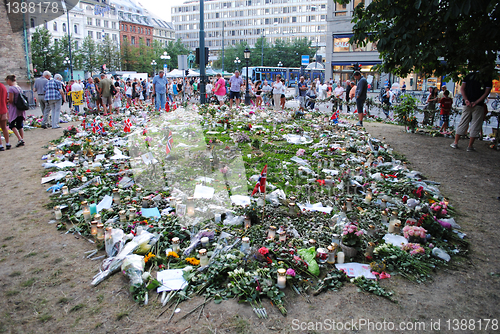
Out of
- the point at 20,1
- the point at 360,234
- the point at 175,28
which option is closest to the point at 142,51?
the point at 20,1

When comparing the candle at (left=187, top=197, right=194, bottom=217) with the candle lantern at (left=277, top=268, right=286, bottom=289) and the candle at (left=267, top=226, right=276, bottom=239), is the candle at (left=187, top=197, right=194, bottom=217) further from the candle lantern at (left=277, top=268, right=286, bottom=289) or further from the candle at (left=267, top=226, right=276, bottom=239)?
the candle lantern at (left=277, top=268, right=286, bottom=289)

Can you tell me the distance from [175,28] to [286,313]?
122 m

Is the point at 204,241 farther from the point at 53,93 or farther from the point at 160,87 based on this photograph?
the point at 160,87

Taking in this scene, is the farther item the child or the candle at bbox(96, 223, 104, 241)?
the child

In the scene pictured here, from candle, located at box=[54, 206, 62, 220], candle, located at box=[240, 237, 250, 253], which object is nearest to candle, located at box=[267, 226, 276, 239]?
candle, located at box=[240, 237, 250, 253]

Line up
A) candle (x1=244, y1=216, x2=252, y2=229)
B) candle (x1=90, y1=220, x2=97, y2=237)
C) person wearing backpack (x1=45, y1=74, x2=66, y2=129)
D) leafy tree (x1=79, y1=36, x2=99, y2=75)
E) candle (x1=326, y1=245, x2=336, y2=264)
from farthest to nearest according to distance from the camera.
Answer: leafy tree (x1=79, y1=36, x2=99, y2=75), person wearing backpack (x1=45, y1=74, x2=66, y2=129), candle (x1=244, y1=216, x2=252, y2=229), candle (x1=90, y1=220, x2=97, y2=237), candle (x1=326, y1=245, x2=336, y2=264)

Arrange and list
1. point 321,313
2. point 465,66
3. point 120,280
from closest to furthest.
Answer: point 321,313, point 120,280, point 465,66

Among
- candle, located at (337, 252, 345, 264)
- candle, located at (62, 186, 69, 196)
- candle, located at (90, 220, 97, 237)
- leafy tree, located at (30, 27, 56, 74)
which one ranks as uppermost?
leafy tree, located at (30, 27, 56, 74)

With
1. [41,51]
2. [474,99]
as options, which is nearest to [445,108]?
[474,99]

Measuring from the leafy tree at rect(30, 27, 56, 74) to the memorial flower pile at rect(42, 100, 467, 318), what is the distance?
40.9 m

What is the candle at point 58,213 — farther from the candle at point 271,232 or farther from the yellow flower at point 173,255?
the candle at point 271,232

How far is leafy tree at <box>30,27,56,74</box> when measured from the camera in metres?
40.6

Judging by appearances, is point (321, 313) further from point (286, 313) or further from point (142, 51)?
point (142, 51)

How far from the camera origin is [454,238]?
4035 mm
